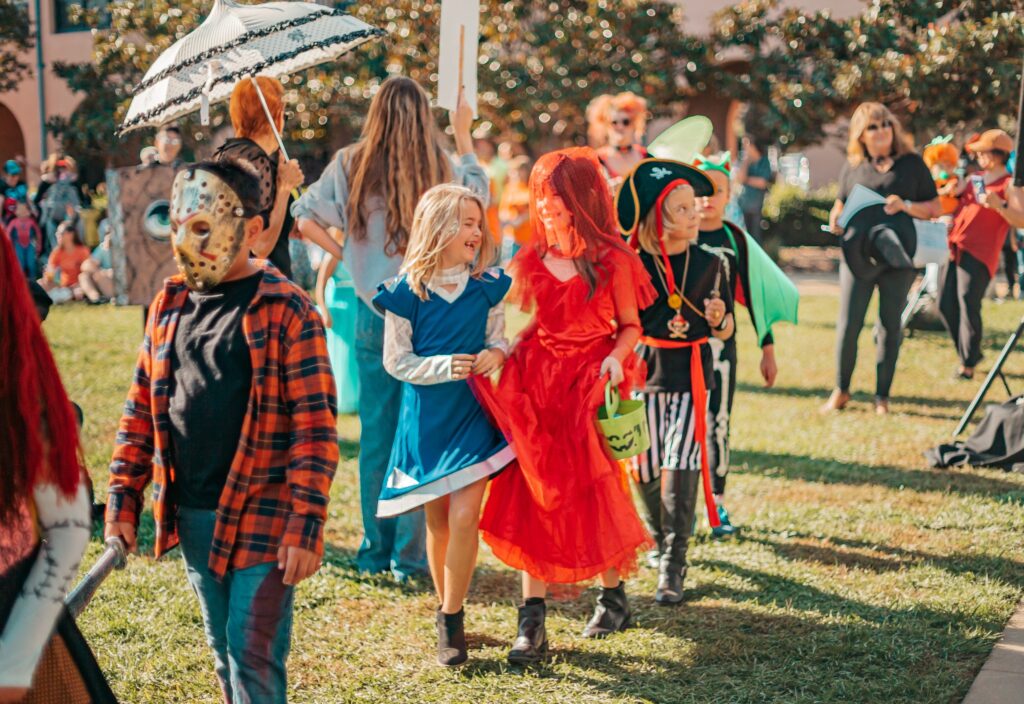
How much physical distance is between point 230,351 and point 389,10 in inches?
525

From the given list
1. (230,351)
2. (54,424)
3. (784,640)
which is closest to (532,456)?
(784,640)

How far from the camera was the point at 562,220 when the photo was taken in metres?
4.45

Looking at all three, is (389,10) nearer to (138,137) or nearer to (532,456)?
(138,137)

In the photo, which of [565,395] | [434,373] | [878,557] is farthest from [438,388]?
[878,557]

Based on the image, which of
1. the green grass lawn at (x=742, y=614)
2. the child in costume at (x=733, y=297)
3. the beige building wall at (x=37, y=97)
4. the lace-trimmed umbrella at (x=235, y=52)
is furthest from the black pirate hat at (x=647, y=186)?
the beige building wall at (x=37, y=97)

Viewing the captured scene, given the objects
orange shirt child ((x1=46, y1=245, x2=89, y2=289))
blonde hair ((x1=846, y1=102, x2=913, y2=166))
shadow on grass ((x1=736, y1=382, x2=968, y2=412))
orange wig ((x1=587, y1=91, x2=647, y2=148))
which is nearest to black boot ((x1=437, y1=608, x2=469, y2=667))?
orange wig ((x1=587, y1=91, x2=647, y2=148))

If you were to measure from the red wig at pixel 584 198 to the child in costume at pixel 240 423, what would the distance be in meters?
1.60

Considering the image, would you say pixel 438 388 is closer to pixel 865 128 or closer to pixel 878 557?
pixel 878 557

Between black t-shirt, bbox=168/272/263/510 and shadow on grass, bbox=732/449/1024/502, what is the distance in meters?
4.82

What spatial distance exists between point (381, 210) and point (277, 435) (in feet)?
7.34

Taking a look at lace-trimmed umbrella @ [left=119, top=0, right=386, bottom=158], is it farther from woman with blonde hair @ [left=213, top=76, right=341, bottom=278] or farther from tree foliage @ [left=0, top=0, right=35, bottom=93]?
tree foliage @ [left=0, top=0, right=35, bottom=93]

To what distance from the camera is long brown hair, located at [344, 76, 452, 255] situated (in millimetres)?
4984

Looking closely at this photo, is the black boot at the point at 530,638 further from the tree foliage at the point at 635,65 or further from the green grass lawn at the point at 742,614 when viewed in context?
the tree foliage at the point at 635,65

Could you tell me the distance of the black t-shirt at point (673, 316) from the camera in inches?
202
